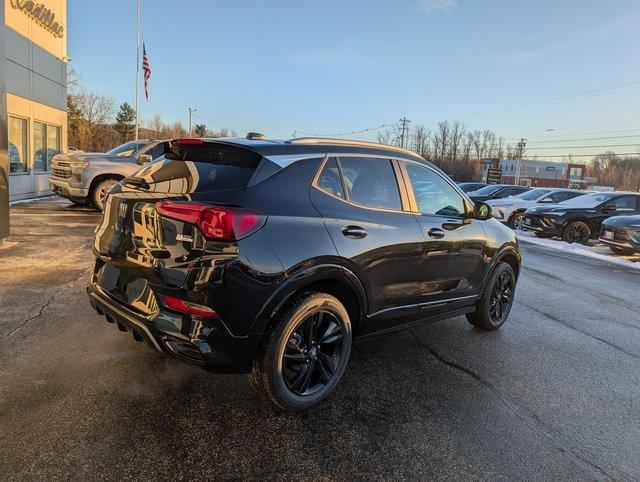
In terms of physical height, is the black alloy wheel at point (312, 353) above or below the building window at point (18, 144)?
below

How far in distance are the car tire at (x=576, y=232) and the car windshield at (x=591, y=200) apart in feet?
2.66

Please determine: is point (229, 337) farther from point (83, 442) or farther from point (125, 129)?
point (125, 129)

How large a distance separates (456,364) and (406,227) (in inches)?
53.7

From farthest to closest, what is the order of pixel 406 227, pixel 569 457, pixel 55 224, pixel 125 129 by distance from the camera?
1. pixel 125 129
2. pixel 55 224
3. pixel 406 227
4. pixel 569 457

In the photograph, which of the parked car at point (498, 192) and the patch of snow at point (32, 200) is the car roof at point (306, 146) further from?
the parked car at point (498, 192)

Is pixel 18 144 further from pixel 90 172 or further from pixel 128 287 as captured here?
pixel 128 287

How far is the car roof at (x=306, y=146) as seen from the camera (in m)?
3.29

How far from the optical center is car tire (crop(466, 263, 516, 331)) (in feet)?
16.7

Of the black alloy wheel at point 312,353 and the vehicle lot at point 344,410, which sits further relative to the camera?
the black alloy wheel at point 312,353

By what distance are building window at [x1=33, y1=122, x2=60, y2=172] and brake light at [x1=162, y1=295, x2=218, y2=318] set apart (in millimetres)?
16355

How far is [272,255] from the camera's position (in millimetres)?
2922

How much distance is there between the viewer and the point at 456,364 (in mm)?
4270

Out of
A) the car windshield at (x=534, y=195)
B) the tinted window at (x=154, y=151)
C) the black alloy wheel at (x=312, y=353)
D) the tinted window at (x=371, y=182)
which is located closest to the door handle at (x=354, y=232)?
the tinted window at (x=371, y=182)

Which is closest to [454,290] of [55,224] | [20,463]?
[20,463]
